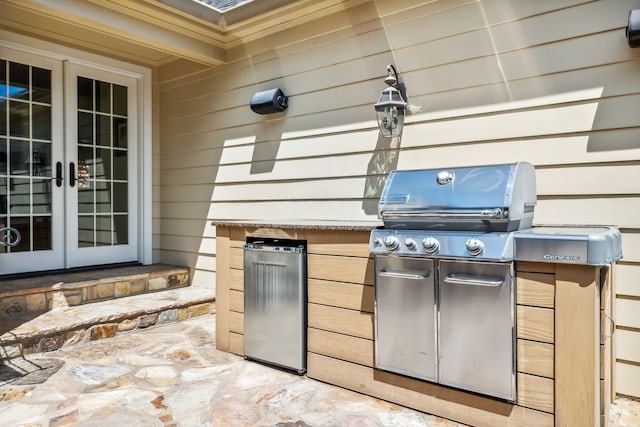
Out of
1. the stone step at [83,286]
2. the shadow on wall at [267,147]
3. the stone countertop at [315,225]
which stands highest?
the shadow on wall at [267,147]

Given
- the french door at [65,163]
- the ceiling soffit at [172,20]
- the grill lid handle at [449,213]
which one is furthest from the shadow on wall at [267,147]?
the grill lid handle at [449,213]

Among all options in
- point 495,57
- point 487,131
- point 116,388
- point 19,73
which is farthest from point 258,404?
point 19,73

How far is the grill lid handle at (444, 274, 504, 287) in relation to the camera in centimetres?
202

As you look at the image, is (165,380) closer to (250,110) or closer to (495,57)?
(250,110)

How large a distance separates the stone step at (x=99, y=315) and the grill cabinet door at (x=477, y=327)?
2606 millimetres

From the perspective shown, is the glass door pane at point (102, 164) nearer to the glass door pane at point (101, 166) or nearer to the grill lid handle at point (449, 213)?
the glass door pane at point (101, 166)

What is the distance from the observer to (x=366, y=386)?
99.7 inches

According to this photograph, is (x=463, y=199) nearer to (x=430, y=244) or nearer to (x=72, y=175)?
(x=430, y=244)

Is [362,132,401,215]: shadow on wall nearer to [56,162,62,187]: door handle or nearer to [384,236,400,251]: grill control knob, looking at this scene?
[384,236,400,251]: grill control knob

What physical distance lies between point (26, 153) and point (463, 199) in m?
4.05

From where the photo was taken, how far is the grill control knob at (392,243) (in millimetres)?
2291

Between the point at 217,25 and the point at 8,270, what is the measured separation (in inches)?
115

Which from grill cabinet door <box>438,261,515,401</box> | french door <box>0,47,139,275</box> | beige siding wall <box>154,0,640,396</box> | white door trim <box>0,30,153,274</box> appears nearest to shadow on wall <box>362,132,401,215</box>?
beige siding wall <box>154,0,640,396</box>

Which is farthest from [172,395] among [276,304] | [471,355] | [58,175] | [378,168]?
[58,175]
